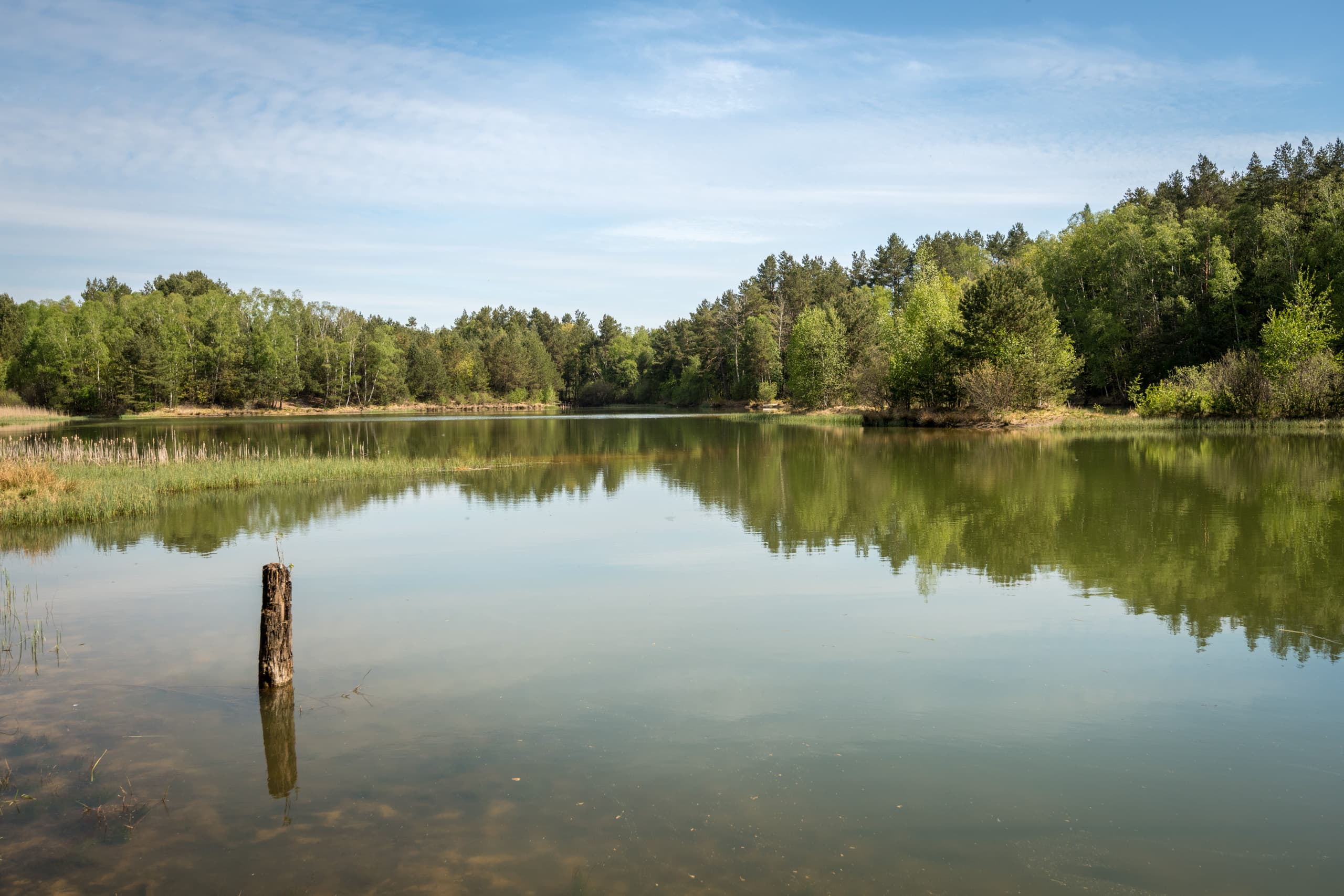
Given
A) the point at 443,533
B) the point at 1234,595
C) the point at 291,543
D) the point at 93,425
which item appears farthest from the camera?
the point at 93,425

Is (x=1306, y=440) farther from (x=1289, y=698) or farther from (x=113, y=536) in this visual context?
(x=113, y=536)

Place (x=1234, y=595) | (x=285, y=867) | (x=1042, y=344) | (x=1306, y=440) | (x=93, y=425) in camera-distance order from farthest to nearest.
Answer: (x=93, y=425), (x=1042, y=344), (x=1306, y=440), (x=1234, y=595), (x=285, y=867)

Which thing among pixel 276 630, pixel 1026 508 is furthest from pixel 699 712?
pixel 1026 508

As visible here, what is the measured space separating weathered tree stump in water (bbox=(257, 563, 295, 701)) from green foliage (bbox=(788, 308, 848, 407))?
255ft

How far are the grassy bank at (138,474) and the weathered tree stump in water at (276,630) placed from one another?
15.6m

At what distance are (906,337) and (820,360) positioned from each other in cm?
1822

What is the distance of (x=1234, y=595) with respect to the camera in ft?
41.3

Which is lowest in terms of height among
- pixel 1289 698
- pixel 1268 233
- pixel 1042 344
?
pixel 1289 698

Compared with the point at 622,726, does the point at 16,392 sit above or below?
above

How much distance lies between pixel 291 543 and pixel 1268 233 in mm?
71263

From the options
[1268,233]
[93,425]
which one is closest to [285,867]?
[1268,233]

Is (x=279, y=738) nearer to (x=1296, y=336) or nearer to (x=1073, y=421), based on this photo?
(x=1073, y=421)

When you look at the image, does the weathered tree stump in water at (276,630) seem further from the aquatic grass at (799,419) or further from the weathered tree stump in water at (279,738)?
the aquatic grass at (799,419)

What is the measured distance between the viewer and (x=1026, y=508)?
21.7 metres
